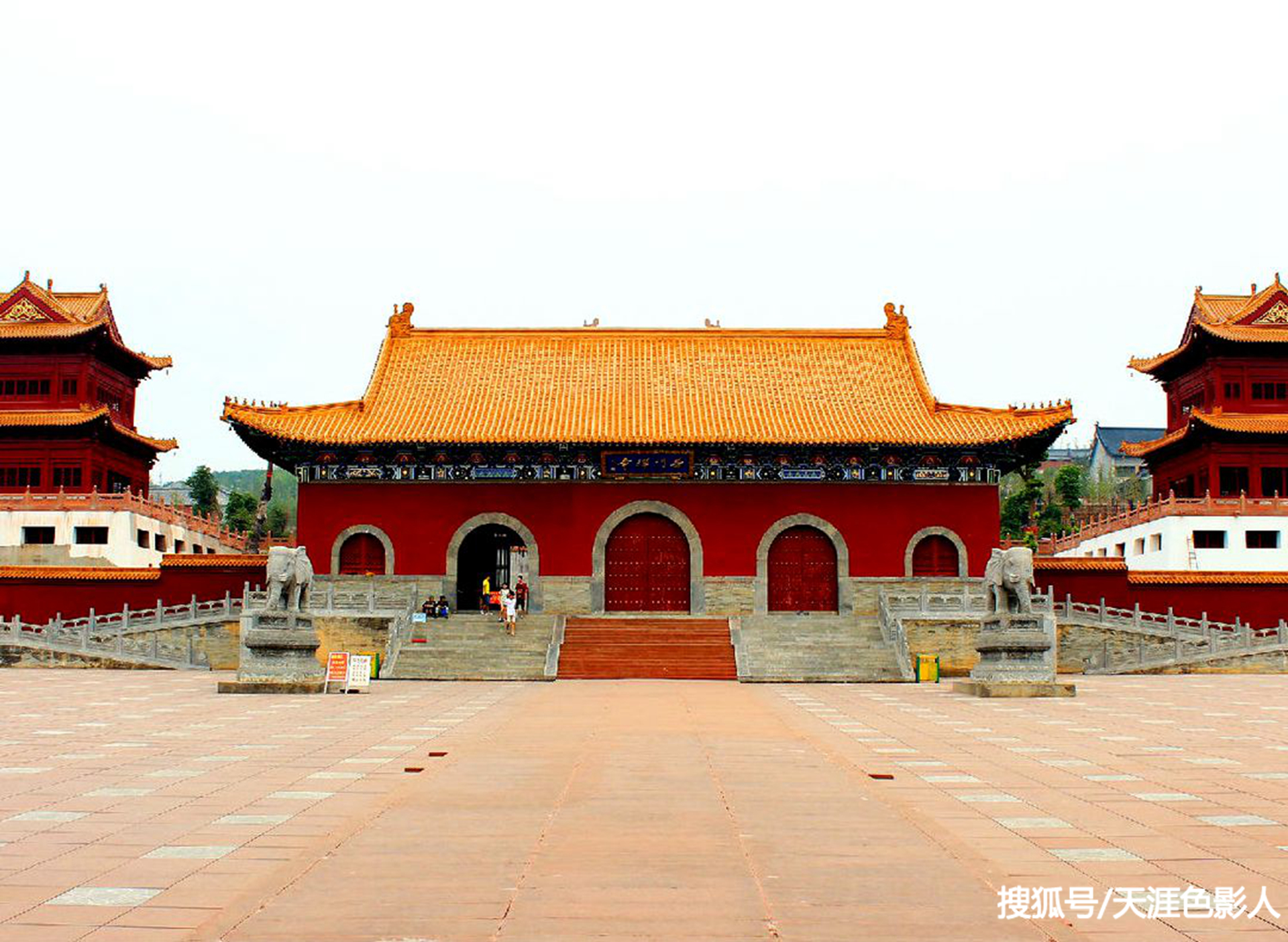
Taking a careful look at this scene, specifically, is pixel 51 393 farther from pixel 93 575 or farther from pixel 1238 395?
pixel 1238 395

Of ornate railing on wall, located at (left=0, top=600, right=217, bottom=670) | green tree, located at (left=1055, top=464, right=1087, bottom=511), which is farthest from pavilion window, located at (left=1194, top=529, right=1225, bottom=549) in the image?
ornate railing on wall, located at (left=0, top=600, right=217, bottom=670)

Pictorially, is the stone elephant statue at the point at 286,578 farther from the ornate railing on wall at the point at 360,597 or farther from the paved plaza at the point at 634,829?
the paved plaza at the point at 634,829

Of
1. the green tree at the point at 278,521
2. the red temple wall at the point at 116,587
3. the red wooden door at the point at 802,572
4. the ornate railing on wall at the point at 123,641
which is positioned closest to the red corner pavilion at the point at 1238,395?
the red wooden door at the point at 802,572

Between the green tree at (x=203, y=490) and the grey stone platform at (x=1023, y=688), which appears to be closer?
the grey stone platform at (x=1023, y=688)

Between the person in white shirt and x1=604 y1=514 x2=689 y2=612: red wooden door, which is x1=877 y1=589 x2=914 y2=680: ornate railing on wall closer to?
x1=604 y1=514 x2=689 y2=612: red wooden door

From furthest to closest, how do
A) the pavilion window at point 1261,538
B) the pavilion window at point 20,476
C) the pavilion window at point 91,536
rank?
the pavilion window at point 20,476 < the pavilion window at point 91,536 < the pavilion window at point 1261,538

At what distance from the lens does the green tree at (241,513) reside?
6272 cm

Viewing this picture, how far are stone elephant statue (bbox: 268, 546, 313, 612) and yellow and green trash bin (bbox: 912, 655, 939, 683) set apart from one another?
461 inches

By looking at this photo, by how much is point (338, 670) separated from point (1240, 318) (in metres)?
32.9

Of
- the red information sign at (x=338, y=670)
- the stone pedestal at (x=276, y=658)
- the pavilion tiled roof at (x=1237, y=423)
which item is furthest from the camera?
the pavilion tiled roof at (x=1237, y=423)

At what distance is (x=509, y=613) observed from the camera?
1006 inches

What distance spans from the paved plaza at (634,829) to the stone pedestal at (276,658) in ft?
13.7

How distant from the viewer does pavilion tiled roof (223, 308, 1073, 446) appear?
94.5 feet

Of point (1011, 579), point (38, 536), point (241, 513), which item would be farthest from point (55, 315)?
point (1011, 579)
